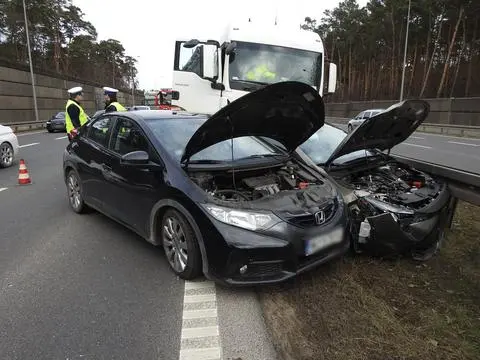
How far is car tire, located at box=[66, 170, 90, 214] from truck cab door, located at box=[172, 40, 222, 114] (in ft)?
11.5

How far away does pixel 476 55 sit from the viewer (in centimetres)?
3838

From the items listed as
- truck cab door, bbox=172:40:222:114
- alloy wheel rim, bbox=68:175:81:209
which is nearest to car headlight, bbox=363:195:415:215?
alloy wheel rim, bbox=68:175:81:209

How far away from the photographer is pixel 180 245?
4.08 meters

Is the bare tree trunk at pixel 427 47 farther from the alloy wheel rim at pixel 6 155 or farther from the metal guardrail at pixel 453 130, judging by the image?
the alloy wheel rim at pixel 6 155

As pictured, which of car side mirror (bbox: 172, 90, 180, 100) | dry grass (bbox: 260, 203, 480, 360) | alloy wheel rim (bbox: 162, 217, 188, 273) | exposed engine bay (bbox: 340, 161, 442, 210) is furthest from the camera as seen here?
car side mirror (bbox: 172, 90, 180, 100)

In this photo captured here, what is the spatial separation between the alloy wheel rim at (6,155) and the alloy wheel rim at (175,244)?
8.64 meters

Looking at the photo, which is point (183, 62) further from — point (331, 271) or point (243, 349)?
point (243, 349)

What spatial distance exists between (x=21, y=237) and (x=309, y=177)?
11.7ft

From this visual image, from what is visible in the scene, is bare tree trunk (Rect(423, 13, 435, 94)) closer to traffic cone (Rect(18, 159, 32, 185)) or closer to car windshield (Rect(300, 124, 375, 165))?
car windshield (Rect(300, 124, 375, 165))

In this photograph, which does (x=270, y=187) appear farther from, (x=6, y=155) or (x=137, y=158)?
(x=6, y=155)

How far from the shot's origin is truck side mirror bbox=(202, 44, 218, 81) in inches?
368

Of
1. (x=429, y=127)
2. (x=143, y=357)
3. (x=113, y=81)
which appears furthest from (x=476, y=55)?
(x=113, y=81)

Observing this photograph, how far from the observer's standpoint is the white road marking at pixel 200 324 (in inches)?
118

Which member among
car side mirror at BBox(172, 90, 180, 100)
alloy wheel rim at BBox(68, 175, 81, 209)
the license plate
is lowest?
alloy wheel rim at BBox(68, 175, 81, 209)
